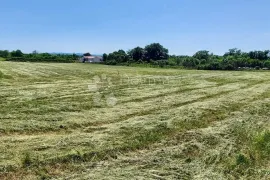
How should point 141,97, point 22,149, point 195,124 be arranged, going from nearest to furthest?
1. point 22,149
2. point 195,124
3. point 141,97

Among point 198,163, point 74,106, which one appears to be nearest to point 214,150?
point 198,163

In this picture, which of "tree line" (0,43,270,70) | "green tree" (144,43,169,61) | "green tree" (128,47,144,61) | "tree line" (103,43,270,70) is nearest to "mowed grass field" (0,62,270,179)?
"tree line" (0,43,270,70)

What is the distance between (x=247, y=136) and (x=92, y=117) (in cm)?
578

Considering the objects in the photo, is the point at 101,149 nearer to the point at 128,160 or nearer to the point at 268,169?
the point at 128,160

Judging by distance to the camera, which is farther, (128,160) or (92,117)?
(92,117)

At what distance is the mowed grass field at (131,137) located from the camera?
24.7 feet

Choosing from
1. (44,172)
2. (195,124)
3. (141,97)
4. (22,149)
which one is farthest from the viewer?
(141,97)

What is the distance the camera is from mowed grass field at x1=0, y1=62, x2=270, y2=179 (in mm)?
7543

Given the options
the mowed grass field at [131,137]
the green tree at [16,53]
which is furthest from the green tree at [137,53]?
the mowed grass field at [131,137]

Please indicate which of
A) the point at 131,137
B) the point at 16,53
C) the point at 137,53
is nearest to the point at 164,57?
the point at 137,53

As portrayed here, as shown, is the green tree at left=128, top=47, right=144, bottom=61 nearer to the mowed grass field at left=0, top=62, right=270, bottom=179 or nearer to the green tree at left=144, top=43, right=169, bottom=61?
the green tree at left=144, top=43, right=169, bottom=61

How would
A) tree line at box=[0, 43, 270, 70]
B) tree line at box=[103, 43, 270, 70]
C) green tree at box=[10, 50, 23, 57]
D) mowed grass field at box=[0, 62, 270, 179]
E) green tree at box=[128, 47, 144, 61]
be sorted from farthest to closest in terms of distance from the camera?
green tree at box=[128, 47, 144, 61]
green tree at box=[10, 50, 23, 57]
tree line at box=[103, 43, 270, 70]
tree line at box=[0, 43, 270, 70]
mowed grass field at box=[0, 62, 270, 179]

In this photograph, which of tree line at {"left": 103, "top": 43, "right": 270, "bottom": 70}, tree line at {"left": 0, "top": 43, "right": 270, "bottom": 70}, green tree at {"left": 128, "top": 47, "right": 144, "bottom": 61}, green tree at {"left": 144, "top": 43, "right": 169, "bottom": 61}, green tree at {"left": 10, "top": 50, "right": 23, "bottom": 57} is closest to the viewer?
tree line at {"left": 0, "top": 43, "right": 270, "bottom": 70}

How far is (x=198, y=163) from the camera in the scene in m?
8.01
